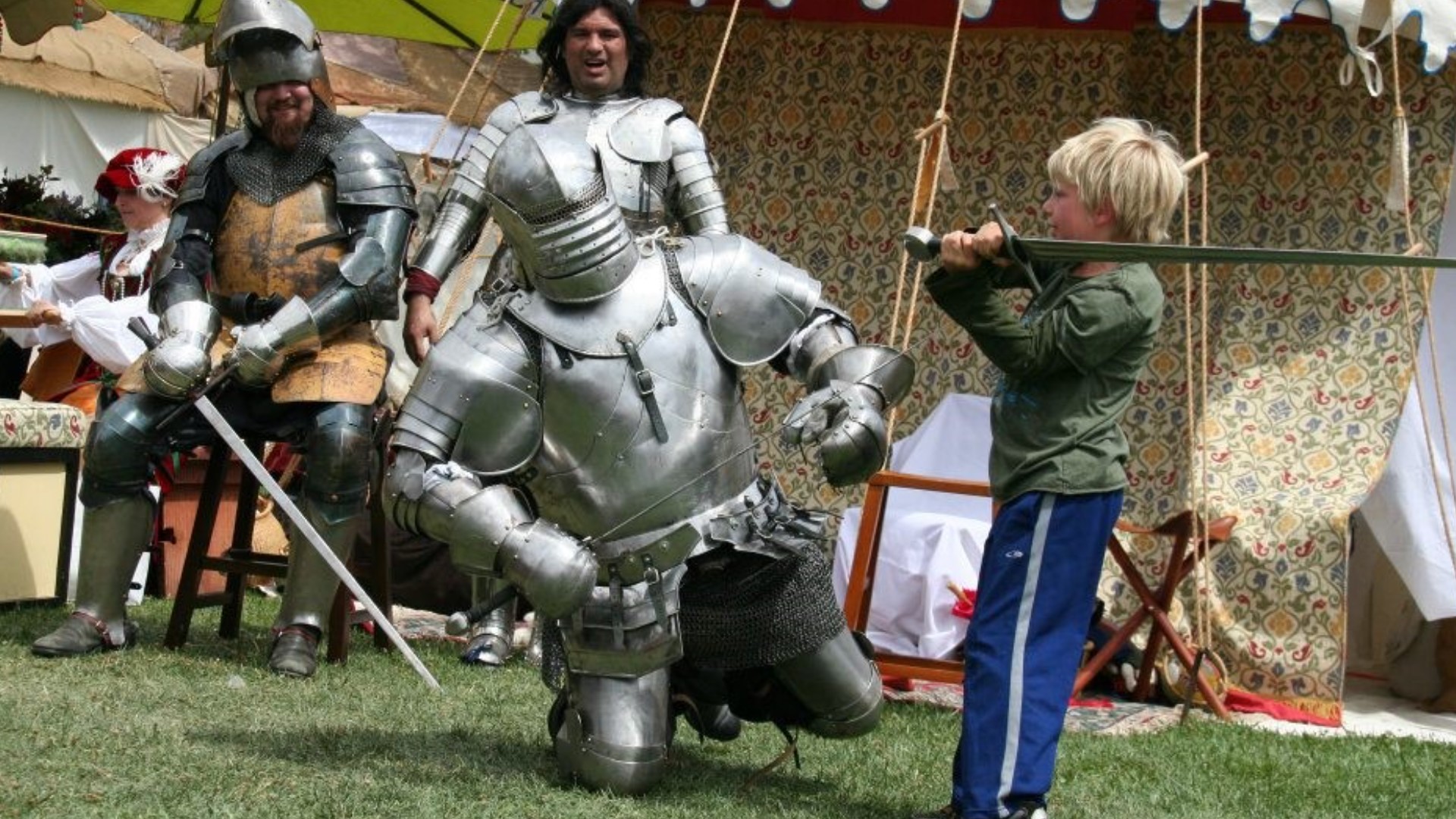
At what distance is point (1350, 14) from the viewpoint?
498cm

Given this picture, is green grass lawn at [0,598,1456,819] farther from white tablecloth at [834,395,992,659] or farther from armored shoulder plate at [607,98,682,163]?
armored shoulder plate at [607,98,682,163]

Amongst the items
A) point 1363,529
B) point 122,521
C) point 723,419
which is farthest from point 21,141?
point 723,419

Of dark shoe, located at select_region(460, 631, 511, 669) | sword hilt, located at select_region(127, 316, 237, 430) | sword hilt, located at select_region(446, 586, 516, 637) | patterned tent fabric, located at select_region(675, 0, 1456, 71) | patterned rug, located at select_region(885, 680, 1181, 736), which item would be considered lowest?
patterned rug, located at select_region(885, 680, 1181, 736)

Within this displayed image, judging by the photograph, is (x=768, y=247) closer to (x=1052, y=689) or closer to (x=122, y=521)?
(x=122, y=521)

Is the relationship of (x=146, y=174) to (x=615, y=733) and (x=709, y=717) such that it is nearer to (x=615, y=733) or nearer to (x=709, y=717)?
(x=709, y=717)

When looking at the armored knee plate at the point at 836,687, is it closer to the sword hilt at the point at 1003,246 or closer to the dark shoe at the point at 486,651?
the sword hilt at the point at 1003,246

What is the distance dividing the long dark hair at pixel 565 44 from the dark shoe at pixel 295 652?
1592 mm

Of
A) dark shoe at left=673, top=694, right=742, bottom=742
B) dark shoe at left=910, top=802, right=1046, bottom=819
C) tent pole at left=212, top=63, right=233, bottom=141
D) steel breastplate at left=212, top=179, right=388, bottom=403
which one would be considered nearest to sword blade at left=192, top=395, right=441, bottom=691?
steel breastplate at left=212, top=179, right=388, bottom=403

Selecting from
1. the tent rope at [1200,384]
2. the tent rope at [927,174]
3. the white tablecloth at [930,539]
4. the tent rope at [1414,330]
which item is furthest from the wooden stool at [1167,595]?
the tent rope at [927,174]

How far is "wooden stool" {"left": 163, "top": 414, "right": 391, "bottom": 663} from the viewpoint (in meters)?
5.11

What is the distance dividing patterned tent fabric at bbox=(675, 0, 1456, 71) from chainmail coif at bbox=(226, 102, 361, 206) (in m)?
1.35

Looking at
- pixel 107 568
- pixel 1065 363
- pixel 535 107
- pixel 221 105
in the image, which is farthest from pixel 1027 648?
pixel 221 105

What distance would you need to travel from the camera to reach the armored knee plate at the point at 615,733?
3461 mm

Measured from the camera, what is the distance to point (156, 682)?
4.46 metres
